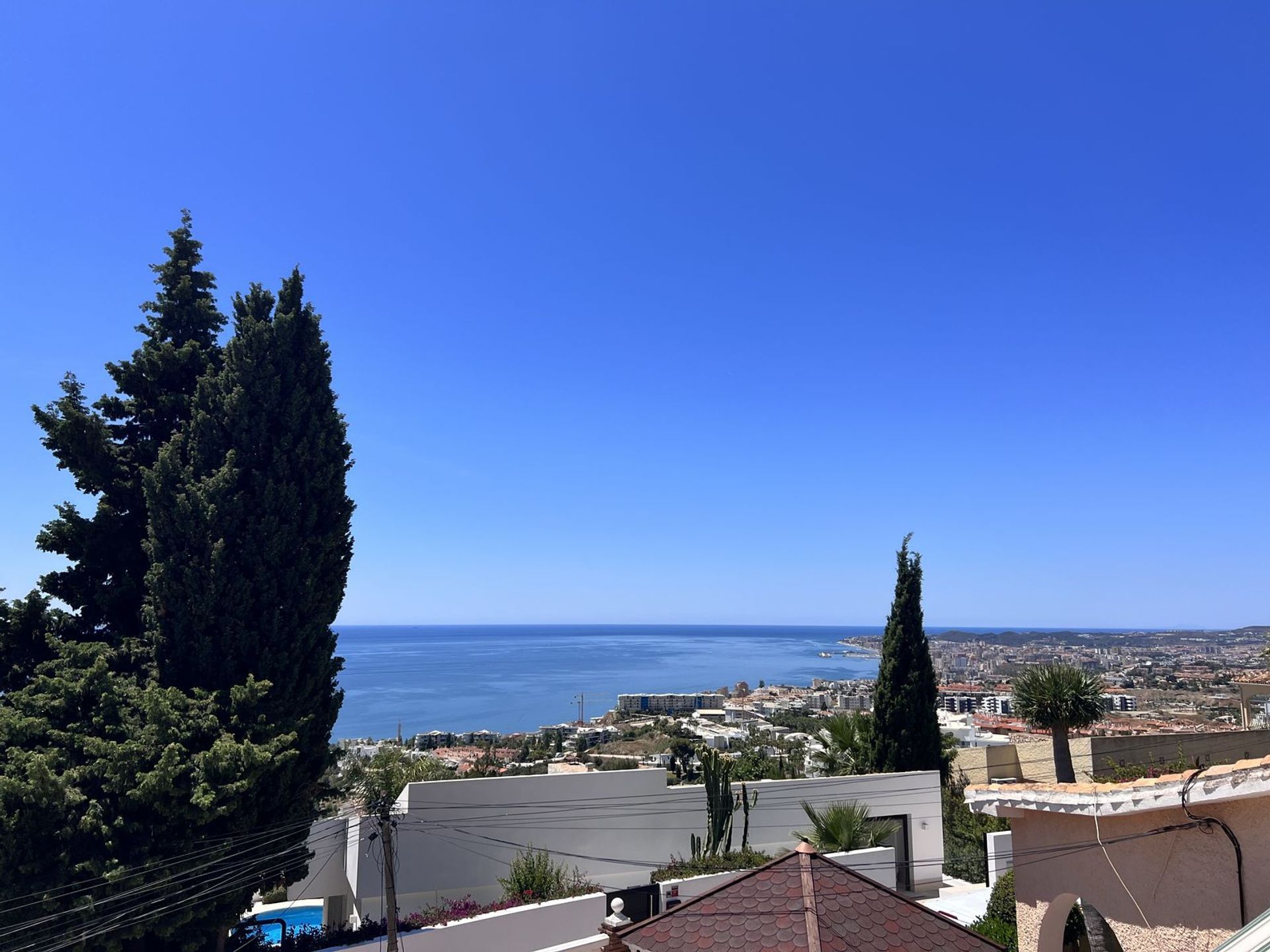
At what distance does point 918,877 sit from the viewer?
1764 cm

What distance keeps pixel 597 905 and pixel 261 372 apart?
10.9m

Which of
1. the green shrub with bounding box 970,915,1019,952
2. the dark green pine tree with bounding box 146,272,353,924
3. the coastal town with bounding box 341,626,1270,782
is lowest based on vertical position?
the coastal town with bounding box 341,626,1270,782

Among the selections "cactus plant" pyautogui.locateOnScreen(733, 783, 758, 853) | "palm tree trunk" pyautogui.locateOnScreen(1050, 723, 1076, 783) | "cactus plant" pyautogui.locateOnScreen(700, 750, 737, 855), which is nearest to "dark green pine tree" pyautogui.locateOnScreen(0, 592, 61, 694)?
"cactus plant" pyautogui.locateOnScreen(700, 750, 737, 855)

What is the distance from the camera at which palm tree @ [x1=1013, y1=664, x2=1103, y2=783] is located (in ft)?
60.2

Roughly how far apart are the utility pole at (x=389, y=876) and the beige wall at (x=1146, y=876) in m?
8.20

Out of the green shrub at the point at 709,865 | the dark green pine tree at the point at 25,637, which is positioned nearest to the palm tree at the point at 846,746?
the green shrub at the point at 709,865

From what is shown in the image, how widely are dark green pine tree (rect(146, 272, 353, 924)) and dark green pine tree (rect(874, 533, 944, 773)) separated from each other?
50.4 feet

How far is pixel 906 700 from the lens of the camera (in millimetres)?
21469

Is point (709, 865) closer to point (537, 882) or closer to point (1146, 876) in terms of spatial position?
point (537, 882)

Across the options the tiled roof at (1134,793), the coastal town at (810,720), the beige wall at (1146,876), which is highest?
the tiled roof at (1134,793)

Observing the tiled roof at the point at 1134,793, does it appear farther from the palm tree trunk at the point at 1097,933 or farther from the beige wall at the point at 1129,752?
the beige wall at the point at 1129,752

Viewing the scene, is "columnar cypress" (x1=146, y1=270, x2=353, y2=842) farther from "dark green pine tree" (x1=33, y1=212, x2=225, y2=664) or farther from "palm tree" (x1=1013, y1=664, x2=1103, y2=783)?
"palm tree" (x1=1013, y1=664, x2=1103, y2=783)

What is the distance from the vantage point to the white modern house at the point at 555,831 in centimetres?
1372

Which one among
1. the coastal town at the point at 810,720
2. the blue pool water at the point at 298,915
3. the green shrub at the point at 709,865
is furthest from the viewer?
the coastal town at the point at 810,720
